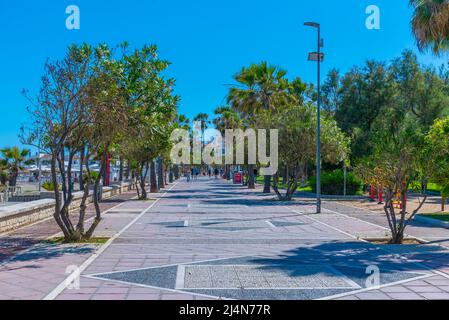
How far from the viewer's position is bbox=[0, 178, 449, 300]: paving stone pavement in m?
7.71

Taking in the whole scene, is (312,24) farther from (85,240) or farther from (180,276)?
(180,276)

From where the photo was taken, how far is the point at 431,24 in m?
15.1

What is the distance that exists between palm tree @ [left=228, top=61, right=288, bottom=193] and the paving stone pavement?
24.2m

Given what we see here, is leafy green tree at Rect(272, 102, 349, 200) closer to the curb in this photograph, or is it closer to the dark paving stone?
the curb

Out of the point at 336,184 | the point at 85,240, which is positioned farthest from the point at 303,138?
the point at 85,240

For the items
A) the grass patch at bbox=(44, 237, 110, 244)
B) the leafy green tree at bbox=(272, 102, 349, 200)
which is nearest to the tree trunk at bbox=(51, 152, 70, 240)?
the grass patch at bbox=(44, 237, 110, 244)

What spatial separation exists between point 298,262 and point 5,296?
208 inches

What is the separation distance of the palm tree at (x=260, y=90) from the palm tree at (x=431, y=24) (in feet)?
75.2

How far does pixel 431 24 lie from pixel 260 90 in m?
25.4

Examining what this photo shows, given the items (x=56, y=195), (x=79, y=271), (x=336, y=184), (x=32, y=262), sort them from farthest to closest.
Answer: (x=336, y=184)
(x=56, y=195)
(x=32, y=262)
(x=79, y=271)

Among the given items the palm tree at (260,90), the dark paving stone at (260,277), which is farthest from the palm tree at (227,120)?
the dark paving stone at (260,277)

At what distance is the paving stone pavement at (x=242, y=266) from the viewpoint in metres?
7.71
